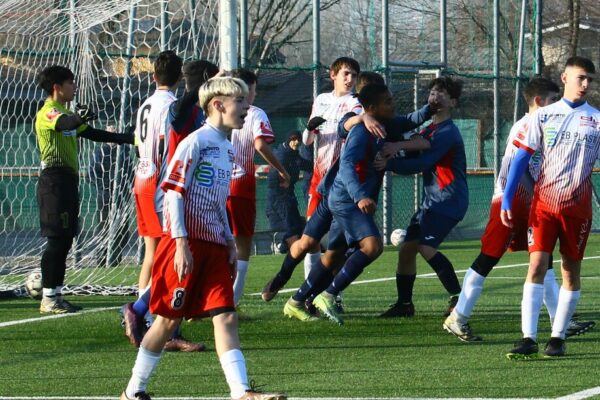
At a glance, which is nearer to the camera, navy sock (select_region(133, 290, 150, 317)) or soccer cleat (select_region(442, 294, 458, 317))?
navy sock (select_region(133, 290, 150, 317))

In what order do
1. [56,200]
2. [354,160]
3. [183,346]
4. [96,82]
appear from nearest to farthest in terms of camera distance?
[183,346], [354,160], [56,200], [96,82]

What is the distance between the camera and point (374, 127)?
9.70 meters

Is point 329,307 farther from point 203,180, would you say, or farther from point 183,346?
point 203,180

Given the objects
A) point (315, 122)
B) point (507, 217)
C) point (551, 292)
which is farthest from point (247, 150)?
point (507, 217)

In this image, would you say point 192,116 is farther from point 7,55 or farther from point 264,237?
point 264,237

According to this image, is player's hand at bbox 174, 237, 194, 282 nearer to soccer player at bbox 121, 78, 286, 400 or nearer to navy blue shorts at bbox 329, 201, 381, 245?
soccer player at bbox 121, 78, 286, 400

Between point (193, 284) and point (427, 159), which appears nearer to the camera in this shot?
point (193, 284)

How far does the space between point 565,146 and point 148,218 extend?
3113 millimetres

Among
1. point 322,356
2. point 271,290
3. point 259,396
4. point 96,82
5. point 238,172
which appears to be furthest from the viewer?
point 96,82

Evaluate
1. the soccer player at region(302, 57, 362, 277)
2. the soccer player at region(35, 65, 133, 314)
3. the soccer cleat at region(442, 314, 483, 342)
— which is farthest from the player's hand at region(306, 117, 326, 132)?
the soccer cleat at region(442, 314, 483, 342)

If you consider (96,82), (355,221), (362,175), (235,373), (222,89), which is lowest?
(235,373)

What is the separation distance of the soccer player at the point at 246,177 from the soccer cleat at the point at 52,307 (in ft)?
6.01

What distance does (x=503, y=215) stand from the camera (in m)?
8.26

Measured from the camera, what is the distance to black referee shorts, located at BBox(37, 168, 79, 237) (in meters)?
11.3
